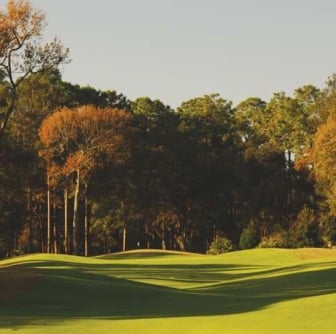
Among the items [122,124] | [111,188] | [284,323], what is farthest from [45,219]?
[284,323]

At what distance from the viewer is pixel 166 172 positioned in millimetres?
70438

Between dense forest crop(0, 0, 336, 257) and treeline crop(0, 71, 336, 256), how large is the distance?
12 centimetres

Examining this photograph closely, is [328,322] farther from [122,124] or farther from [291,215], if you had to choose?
[291,215]

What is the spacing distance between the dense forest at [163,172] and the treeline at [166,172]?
0.38ft

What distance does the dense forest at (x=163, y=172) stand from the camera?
191 ft

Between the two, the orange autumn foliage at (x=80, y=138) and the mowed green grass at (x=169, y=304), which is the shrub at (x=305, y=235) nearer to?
the orange autumn foliage at (x=80, y=138)

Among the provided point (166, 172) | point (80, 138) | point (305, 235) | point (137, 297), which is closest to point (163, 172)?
point (166, 172)

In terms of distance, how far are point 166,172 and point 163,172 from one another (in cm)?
34

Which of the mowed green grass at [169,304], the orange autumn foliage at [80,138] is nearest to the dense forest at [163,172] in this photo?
the orange autumn foliage at [80,138]

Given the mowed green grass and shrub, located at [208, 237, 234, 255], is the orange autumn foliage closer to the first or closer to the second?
shrub, located at [208, 237, 234, 255]

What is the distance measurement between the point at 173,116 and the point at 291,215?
1627cm

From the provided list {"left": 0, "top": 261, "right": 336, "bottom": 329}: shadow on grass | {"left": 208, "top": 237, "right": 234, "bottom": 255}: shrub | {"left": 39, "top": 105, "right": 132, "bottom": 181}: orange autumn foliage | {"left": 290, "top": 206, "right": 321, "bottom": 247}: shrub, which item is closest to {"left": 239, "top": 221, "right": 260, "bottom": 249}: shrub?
{"left": 208, "top": 237, "right": 234, "bottom": 255}: shrub

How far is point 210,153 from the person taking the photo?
7350cm

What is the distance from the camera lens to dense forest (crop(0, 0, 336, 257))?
191 feet
